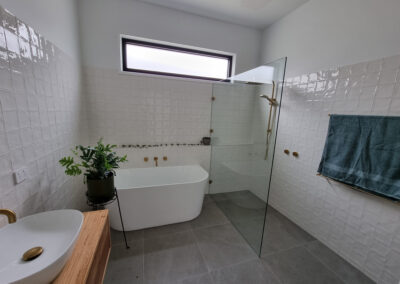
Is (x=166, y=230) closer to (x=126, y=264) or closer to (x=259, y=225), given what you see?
(x=126, y=264)

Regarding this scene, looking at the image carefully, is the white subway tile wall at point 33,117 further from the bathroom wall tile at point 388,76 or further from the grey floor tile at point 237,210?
the bathroom wall tile at point 388,76

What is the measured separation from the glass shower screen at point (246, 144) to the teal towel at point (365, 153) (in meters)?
0.64

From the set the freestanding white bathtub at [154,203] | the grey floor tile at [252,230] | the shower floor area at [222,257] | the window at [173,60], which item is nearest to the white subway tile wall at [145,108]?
the window at [173,60]

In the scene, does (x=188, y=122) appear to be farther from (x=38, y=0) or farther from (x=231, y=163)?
(x=38, y=0)

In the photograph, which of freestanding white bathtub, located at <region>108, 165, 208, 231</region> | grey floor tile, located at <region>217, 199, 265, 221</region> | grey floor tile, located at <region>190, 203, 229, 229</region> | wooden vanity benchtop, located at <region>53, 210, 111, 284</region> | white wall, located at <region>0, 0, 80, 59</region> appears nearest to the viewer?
wooden vanity benchtop, located at <region>53, 210, 111, 284</region>

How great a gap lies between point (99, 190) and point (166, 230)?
1018 mm

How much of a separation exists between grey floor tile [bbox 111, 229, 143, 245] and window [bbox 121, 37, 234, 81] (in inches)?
85.0

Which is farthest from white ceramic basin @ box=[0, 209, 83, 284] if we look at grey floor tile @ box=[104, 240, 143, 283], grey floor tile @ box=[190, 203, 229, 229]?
grey floor tile @ box=[190, 203, 229, 229]

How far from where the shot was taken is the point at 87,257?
921 millimetres

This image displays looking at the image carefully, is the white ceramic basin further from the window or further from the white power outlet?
the window

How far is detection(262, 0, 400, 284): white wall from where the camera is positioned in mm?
1408

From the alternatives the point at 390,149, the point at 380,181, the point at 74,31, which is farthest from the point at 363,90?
the point at 74,31

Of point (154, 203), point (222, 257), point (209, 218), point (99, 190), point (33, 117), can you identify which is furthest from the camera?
point (209, 218)

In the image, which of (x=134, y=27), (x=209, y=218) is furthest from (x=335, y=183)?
(x=134, y=27)
